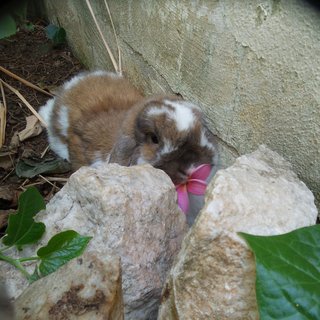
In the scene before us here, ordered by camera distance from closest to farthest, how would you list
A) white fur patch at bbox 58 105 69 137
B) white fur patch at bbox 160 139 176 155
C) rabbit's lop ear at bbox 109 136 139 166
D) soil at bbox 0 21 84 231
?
1. white fur patch at bbox 160 139 176 155
2. rabbit's lop ear at bbox 109 136 139 166
3. soil at bbox 0 21 84 231
4. white fur patch at bbox 58 105 69 137

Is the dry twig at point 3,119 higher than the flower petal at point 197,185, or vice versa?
the flower petal at point 197,185

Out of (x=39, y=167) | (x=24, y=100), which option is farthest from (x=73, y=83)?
(x=39, y=167)

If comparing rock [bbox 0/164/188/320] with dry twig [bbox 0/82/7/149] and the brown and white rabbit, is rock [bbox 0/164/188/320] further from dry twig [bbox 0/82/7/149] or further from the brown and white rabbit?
dry twig [bbox 0/82/7/149]

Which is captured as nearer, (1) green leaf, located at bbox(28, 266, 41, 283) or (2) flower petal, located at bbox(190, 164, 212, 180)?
(1) green leaf, located at bbox(28, 266, 41, 283)

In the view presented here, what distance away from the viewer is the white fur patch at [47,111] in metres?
3.03

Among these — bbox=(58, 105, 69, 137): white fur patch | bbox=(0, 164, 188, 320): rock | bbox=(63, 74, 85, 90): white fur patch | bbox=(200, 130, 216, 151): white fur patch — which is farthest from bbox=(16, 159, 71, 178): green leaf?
bbox=(200, 130, 216, 151): white fur patch

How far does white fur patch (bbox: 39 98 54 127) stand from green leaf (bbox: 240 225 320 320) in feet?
6.66

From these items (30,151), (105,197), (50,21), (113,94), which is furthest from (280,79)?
Result: (50,21)

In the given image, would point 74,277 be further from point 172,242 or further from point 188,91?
point 188,91

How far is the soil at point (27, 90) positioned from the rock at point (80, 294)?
3.28 ft

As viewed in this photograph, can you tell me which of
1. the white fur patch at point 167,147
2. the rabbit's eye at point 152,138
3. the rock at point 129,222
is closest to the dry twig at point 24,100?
the rabbit's eye at point 152,138

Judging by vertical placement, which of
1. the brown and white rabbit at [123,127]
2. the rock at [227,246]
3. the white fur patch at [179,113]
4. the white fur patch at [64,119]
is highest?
the rock at [227,246]

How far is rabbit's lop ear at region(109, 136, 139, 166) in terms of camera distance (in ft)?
7.48

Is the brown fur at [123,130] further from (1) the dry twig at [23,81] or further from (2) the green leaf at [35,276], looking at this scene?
(2) the green leaf at [35,276]
